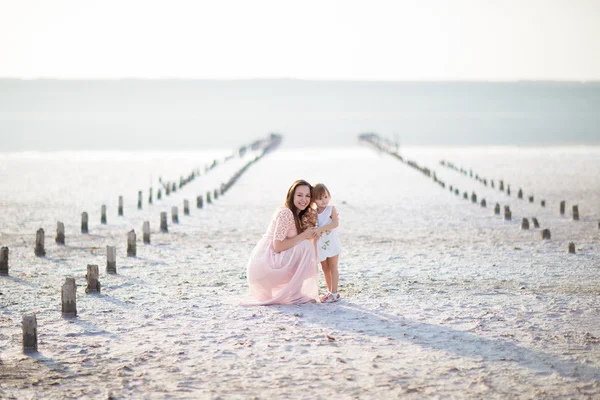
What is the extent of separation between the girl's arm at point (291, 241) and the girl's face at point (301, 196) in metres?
0.34

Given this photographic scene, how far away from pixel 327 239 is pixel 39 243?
7297mm

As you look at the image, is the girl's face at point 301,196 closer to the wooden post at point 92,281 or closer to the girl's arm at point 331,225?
the girl's arm at point 331,225

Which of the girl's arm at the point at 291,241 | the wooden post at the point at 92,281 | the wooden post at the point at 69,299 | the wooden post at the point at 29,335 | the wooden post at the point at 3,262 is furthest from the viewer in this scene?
the wooden post at the point at 3,262

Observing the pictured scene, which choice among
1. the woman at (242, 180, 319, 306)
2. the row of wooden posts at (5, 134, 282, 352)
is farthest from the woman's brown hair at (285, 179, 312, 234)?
the row of wooden posts at (5, 134, 282, 352)

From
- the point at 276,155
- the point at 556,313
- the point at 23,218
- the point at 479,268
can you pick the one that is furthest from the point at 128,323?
the point at 276,155

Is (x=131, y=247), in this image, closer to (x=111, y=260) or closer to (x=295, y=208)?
(x=111, y=260)

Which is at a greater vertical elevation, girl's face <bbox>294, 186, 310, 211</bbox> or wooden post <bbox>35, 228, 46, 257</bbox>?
girl's face <bbox>294, 186, 310, 211</bbox>

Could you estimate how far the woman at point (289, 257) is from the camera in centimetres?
1010

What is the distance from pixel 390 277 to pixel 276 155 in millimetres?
41788

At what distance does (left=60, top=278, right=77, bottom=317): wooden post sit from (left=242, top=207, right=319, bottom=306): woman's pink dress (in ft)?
7.03

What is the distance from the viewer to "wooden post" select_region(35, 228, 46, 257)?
15.3 meters

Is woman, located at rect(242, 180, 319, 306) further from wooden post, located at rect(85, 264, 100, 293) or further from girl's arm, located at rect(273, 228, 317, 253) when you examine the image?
wooden post, located at rect(85, 264, 100, 293)

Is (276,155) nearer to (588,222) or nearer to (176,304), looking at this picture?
(588,222)

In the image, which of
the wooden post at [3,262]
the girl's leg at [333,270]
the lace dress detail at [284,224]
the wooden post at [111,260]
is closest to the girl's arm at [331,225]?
the lace dress detail at [284,224]
